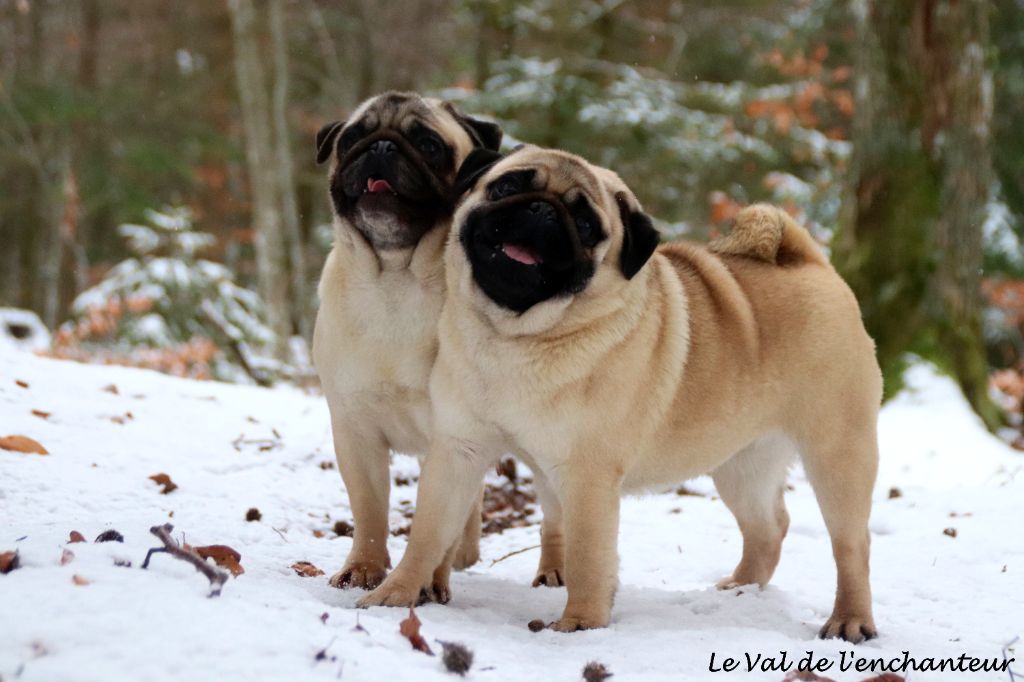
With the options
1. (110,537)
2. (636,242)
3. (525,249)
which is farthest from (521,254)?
(110,537)

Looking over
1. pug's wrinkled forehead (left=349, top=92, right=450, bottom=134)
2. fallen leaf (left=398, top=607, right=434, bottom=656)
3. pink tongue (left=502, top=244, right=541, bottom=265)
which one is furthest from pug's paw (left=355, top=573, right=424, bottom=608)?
pug's wrinkled forehead (left=349, top=92, right=450, bottom=134)

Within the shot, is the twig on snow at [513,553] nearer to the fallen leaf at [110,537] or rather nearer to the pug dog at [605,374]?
the pug dog at [605,374]

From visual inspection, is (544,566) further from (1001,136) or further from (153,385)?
(1001,136)

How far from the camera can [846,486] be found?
12.4 feet

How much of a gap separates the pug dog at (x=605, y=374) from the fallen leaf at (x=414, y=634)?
681 mm

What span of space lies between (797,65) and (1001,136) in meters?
3.35

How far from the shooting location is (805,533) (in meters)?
5.41

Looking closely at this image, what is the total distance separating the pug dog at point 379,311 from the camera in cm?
382

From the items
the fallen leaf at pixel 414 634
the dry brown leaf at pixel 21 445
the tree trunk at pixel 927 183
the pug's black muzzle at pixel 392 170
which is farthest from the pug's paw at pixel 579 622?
the tree trunk at pixel 927 183

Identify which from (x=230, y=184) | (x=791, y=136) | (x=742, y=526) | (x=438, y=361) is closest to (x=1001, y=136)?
(x=791, y=136)

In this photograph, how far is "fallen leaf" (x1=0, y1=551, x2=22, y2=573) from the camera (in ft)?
8.35

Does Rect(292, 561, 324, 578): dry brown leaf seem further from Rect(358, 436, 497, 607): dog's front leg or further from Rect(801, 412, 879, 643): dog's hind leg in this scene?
Rect(801, 412, 879, 643): dog's hind leg

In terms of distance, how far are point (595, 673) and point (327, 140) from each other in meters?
2.77

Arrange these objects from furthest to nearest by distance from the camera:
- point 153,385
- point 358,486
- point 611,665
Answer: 1. point 153,385
2. point 358,486
3. point 611,665
